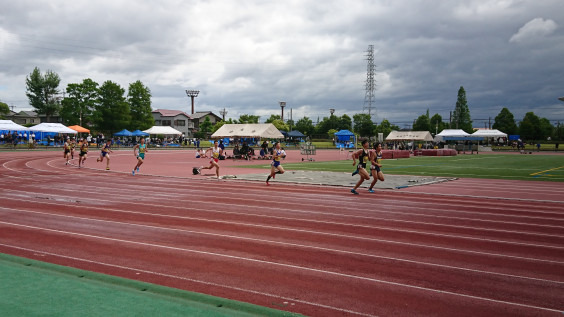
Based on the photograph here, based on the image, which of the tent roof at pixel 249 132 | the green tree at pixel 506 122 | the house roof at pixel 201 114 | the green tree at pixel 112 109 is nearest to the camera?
the tent roof at pixel 249 132

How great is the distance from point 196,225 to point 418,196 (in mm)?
8264

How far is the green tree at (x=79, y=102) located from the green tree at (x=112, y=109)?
141 centimetres

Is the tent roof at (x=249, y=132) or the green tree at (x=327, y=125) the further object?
the green tree at (x=327, y=125)

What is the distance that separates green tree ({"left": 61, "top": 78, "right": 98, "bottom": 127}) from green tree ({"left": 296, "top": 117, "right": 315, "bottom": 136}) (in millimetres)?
57258

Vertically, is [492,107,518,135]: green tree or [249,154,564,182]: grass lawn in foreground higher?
[492,107,518,135]: green tree

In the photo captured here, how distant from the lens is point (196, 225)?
9.29m

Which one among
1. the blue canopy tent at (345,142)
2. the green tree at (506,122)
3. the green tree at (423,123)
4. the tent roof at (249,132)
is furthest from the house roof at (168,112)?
the green tree at (506,122)

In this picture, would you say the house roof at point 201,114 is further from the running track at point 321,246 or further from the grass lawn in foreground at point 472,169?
the running track at point 321,246

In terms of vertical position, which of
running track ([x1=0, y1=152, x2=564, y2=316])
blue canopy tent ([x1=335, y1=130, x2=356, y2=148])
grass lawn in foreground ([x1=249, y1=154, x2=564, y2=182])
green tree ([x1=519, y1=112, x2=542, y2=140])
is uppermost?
green tree ([x1=519, y1=112, x2=542, y2=140])

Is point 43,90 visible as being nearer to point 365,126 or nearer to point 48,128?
point 48,128

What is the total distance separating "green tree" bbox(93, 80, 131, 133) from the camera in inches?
3095

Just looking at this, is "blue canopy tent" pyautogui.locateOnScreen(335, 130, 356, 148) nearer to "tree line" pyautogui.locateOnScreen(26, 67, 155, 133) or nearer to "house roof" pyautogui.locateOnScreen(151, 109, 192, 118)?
"tree line" pyautogui.locateOnScreen(26, 67, 155, 133)

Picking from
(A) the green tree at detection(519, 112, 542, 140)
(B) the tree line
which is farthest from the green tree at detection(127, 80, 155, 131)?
(A) the green tree at detection(519, 112, 542, 140)

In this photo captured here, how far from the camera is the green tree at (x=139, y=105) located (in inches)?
3332
